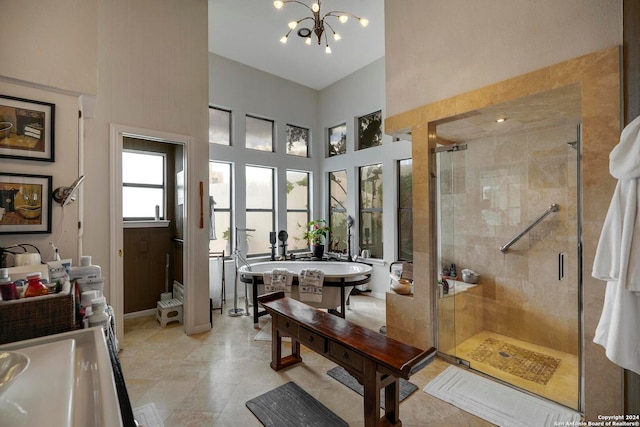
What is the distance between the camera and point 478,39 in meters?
2.55

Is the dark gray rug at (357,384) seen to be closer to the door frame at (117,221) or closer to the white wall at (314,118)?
the door frame at (117,221)

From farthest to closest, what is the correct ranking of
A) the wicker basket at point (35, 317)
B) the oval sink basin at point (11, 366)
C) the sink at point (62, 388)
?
1. the wicker basket at point (35, 317)
2. the oval sink basin at point (11, 366)
3. the sink at point (62, 388)

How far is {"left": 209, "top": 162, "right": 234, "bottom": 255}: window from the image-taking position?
16.7 feet

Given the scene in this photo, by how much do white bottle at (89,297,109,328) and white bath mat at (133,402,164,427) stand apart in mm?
923

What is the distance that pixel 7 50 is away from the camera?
6.59 ft

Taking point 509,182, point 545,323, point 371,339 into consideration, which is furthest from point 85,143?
point 545,323

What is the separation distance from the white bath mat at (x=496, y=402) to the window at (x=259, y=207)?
149 inches

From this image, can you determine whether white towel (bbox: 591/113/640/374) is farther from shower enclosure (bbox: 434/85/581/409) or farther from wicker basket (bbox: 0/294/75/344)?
wicker basket (bbox: 0/294/75/344)

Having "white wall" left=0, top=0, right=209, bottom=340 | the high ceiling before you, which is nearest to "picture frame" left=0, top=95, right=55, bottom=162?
"white wall" left=0, top=0, right=209, bottom=340

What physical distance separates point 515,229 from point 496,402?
1879 mm

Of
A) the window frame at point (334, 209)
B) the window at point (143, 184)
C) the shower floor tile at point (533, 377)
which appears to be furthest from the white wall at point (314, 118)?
the shower floor tile at point (533, 377)

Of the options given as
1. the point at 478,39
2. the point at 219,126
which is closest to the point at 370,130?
the point at 219,126

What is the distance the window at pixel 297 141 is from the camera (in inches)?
236

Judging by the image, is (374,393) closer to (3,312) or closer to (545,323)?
(3,312)
